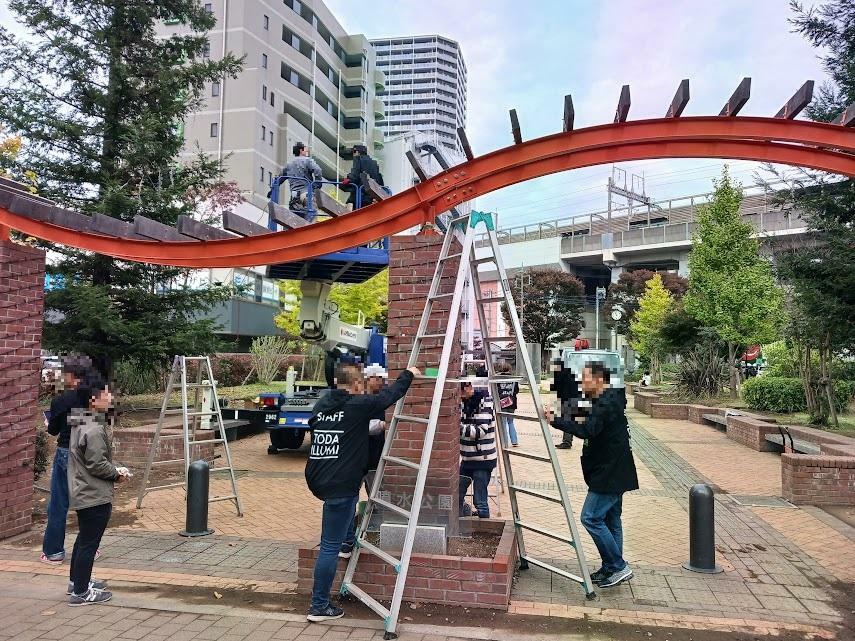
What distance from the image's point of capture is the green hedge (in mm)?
14203

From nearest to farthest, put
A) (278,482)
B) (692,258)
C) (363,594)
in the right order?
1. (363,594)
2. (278,482)
3. (692,258)

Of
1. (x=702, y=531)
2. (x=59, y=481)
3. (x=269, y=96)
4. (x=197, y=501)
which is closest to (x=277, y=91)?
(x=269, y=96)

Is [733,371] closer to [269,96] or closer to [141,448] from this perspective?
[141,448]

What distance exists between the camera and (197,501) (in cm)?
616

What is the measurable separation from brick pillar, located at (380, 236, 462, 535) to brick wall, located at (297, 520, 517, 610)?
15.4 inches

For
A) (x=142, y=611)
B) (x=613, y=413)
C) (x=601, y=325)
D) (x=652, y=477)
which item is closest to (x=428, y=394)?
(x=613, y=413)

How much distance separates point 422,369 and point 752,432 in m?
9.79

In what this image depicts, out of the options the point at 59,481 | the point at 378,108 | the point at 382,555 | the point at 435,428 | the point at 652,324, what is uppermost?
the point at 378,108

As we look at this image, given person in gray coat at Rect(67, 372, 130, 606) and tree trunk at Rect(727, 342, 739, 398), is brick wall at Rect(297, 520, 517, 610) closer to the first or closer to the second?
person in gray coat at Rect(67, 372, 130, 606)

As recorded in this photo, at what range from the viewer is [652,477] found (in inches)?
374

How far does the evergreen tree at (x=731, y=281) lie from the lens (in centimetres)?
1912

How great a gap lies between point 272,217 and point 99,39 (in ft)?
32.7

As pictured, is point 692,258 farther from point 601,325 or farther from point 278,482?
point 601,325

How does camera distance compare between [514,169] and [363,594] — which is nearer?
[363,594]
